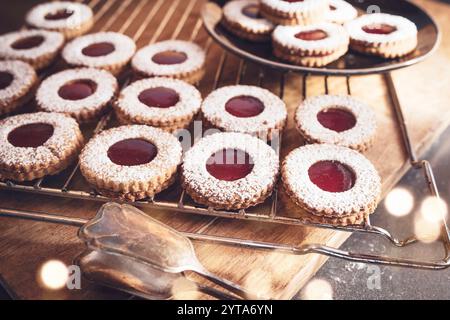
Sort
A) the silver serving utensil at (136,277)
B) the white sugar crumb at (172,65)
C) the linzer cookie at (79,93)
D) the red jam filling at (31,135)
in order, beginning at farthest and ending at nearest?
the white sugar crumb at (172,65)
the linzer cookie at (79,93)
the red jam filling at (31,135)
the silver serving utensil at (136,277)

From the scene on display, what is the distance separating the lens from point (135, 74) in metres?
2.12

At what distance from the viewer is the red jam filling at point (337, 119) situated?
1750mm

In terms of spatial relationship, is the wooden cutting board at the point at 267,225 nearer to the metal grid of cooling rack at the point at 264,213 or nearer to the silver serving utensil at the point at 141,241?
the metal grid of cooling rack at the point at 264,213

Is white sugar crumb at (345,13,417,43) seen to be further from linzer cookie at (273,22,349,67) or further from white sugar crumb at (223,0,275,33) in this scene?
white sugar crumb at (223,0,275,33)

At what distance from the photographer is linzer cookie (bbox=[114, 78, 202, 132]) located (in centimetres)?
178

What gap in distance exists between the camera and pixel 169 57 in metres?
2.14

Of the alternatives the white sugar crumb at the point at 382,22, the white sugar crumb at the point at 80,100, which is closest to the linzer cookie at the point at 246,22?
the white sugar crumb at the point at 382,22

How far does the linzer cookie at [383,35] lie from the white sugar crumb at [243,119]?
1.72 feet

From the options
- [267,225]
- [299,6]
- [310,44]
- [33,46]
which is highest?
[299,6]

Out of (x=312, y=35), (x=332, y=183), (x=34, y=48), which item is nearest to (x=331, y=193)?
(x=332, y=183)

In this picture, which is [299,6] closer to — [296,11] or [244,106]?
[296,11]

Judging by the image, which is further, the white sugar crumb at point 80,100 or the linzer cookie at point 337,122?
the white sugar crumb at point 80,100

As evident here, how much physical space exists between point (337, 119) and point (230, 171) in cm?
55
